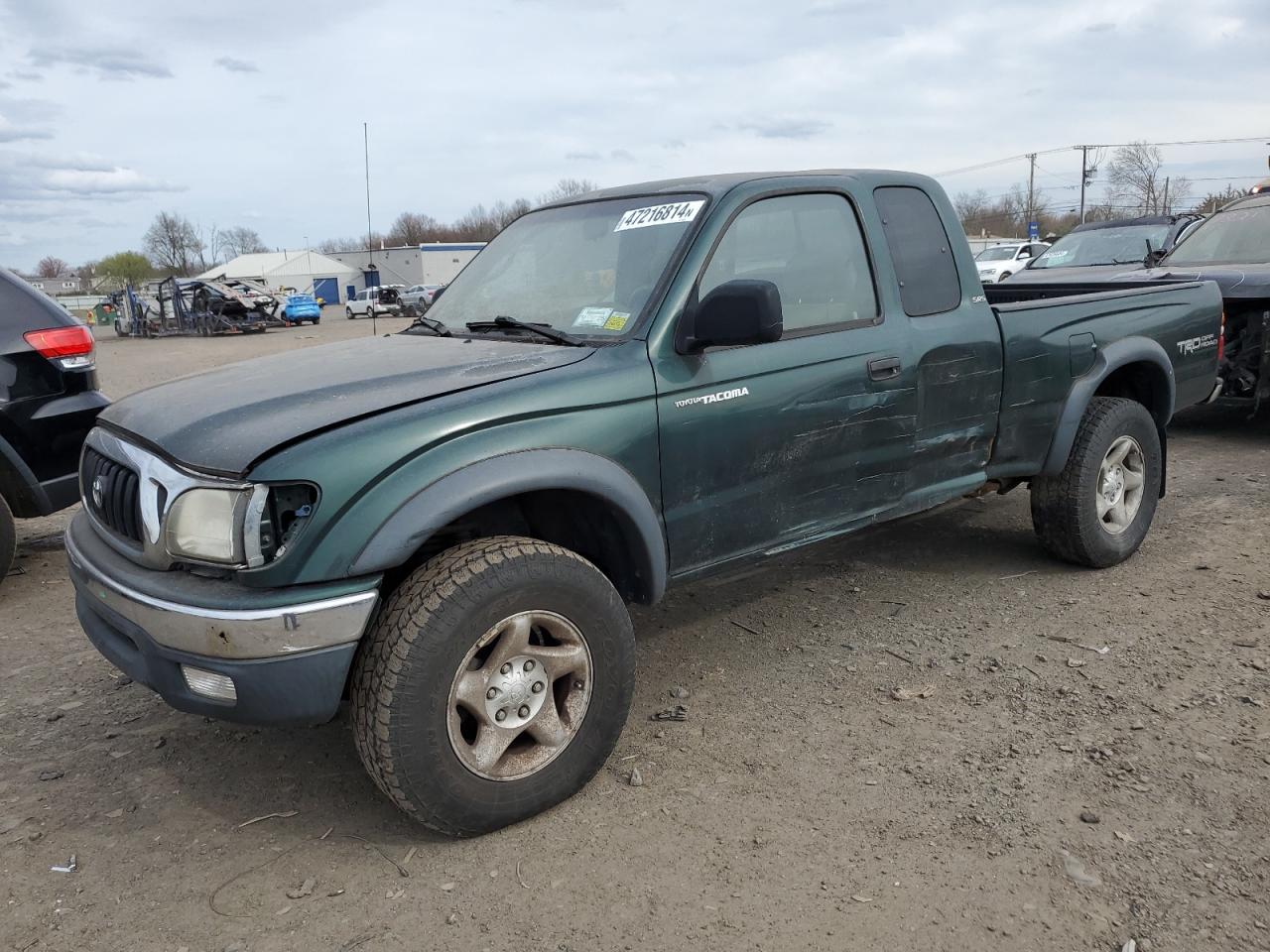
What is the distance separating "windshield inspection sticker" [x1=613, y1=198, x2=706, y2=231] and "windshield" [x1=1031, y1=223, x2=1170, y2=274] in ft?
28.0

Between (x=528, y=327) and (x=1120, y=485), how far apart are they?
3.25 m

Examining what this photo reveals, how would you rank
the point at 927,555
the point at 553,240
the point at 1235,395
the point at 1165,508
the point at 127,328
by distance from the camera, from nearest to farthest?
the point at 553,240 < the point at 927,555 < the point at 1165,508 < the point at 1235,395 < the point at 127,328

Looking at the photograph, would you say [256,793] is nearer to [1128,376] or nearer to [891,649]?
[891,649]

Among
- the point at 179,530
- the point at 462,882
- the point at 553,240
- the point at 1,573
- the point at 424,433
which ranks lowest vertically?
the point at 462,882

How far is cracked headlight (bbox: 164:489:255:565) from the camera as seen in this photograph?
2.54 meters

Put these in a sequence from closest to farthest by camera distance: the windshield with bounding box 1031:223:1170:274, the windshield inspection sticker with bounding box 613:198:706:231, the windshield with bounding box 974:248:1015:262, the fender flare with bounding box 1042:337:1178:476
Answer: the windshield inspection sticker with bounding box 613:198:706:231 → the fender flare with bounding box 1042:337:1178:476 → the windshield with bounding box 1031:223:1170:274 → the windshield with bounding box 974:248:1015:262

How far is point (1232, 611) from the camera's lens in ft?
14.2

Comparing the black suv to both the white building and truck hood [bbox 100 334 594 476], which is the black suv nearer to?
truck hood [bbox 100 334 594 476]

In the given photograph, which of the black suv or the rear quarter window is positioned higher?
the rear quarter window

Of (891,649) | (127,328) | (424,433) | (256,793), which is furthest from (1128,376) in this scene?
(127,328)

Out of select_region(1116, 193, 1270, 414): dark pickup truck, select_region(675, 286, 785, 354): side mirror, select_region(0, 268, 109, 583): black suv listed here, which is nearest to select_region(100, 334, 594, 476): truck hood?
select_region(675, 286, 785, 354): side mirror

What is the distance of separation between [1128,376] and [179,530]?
462 centimetres

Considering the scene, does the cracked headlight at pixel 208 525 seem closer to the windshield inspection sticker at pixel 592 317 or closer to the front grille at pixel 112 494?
the front grille at pixel 112 494

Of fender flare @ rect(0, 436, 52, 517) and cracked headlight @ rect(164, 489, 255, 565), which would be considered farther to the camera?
fender flare @ rect(0, 436, 52, 517)
